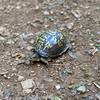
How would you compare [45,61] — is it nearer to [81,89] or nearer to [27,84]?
[27,84]

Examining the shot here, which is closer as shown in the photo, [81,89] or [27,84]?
[81,89]

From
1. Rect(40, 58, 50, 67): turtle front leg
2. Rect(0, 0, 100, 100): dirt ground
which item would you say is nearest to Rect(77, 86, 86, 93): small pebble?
Rect(0, 0, 100, 100): dirt ground

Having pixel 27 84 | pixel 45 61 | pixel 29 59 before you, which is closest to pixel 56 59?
pixel 45 61

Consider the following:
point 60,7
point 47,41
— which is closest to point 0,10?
point 60,7

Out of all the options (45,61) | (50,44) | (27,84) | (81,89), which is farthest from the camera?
(50,44)

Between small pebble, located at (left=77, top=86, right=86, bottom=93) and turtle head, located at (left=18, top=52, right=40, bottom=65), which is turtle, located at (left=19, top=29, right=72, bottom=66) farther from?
small pebble, located at (left=77, top=86, right=86, bottom=93)

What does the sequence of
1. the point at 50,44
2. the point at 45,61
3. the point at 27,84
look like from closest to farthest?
the point at 27,84, the point at 45,61, the point at 50,44
